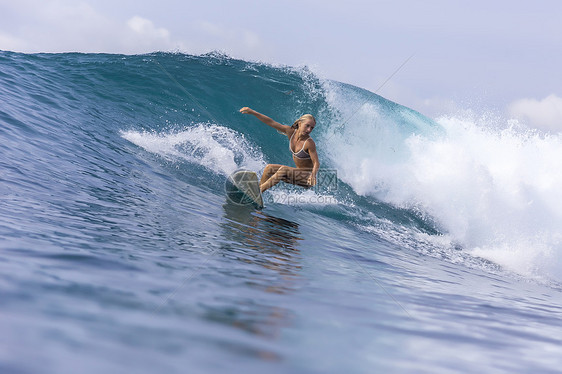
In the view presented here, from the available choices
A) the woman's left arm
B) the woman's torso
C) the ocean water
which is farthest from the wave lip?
the woman's left arm

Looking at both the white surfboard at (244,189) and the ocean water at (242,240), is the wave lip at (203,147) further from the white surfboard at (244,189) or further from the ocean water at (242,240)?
the white surfboard at (244,189)

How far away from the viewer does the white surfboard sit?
7.34 metres

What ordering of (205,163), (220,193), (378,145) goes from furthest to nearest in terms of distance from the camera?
(378,145), (205,163), (220,193)

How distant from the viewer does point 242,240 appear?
15.5 feet

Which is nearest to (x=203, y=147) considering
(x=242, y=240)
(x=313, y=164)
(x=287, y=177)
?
(x=287, y=177)

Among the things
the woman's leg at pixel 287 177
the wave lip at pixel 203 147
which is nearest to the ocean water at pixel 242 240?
the wave lip at pixel 203 147

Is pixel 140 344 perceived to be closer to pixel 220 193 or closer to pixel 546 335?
pixel 546 335

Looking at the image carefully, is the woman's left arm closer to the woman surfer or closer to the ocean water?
the woman surfer

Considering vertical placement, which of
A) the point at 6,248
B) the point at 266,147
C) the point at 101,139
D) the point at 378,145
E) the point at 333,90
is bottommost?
the point at 6,248

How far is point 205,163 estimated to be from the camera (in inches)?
380

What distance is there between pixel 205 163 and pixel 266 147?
10.3ft

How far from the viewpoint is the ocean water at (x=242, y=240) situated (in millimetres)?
2006

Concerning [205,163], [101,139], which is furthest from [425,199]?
[101,139]

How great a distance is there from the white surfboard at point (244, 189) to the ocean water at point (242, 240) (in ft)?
0.79
